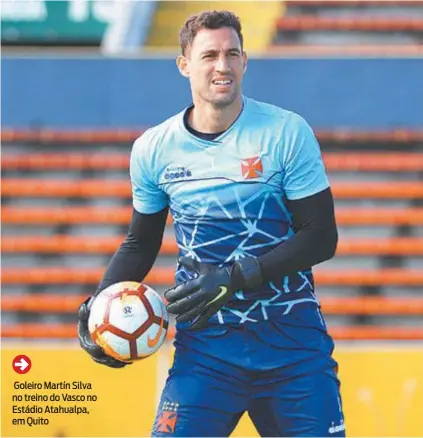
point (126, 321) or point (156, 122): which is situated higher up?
point (156, 122)

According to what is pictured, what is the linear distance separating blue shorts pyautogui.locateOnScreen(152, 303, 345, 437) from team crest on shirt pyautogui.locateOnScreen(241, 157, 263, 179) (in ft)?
1.57

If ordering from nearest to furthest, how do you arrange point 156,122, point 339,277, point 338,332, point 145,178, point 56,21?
point 145,178 → point 338,332 → point 339,277 → point 156,122 → point 56,21

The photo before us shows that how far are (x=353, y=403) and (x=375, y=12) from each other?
5.05 metres

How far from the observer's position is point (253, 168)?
3508mm

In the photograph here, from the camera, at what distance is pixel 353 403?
541 centimetres

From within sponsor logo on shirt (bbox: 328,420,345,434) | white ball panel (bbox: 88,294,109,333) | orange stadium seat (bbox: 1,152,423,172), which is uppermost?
orange stadium seat (bbox: 1,152,423,172)

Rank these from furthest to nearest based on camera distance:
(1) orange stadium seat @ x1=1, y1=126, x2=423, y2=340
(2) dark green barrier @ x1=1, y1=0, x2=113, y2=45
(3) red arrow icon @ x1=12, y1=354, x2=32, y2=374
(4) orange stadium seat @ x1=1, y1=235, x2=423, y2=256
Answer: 1. (2) dark green barrier @ x1=1, y1=0, x2=113, y2=45
2. (4) orange stadium seat @ x1=1, y1=235, x2=423, y2=256
3. (1) orange stadium seat @ x1=1, y1=126, x2=423, y2=340
4. (3) red arrow icon @ x1=12, y1=354, x2=32, y2=374

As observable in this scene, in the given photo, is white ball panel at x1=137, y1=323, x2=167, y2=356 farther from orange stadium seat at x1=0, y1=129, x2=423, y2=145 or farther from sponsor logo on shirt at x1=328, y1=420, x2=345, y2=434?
orange stadium seat at x1=0, y1=129, x2=423, y2=145

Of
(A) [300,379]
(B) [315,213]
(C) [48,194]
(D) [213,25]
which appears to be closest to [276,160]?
(B) [315,213]

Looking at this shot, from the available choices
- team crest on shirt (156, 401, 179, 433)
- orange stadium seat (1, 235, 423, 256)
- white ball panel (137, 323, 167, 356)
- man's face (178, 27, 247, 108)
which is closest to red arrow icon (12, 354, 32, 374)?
white ball panel (137, 323, 167, 356)

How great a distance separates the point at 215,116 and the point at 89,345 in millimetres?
943

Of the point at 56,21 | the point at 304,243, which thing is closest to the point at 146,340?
the point at 304,243

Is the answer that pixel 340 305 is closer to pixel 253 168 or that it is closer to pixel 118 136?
pixel 118 136

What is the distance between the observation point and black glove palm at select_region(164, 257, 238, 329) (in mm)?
3385
